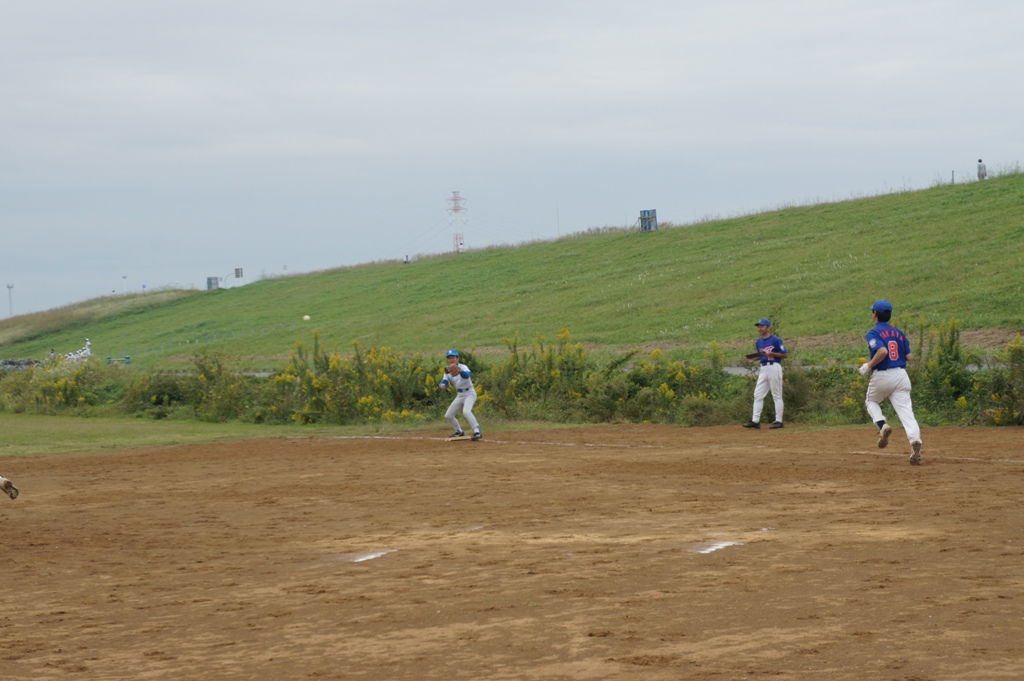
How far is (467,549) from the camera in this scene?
11.5m

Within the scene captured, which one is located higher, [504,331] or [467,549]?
[504,331]

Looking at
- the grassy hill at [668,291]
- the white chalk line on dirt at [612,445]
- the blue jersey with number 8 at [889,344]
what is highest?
the grassy hill at [668,291]

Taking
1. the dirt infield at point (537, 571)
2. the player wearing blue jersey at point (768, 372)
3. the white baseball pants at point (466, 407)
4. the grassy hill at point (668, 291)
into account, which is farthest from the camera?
the grassy hill at point (668, 291)

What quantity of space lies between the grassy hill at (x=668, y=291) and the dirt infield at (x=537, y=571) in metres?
12.2

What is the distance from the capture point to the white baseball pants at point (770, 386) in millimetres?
23859

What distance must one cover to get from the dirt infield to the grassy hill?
12.2 m

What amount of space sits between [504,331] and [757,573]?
3678 centimetres

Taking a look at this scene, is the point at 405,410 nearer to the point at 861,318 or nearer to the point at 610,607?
the point at 861,318

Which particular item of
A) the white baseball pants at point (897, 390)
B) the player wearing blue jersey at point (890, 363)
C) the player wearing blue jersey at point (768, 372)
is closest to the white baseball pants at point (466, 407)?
the player wearing blue jersey at point (768, 372)

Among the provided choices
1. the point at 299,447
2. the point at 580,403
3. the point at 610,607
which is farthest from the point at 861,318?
the point at 610,607

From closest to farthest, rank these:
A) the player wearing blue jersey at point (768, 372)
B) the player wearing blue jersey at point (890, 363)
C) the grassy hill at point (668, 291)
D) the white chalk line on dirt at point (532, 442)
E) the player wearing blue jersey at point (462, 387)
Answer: the player wearing blue jersey at point (890, 363) < the white chalk line on dirt at point (532, 442) < the player wearing blue jersey at point (462, 387) < the player wearing blue jersey at point (768, 372) < the grassy hill at point (668, 291)

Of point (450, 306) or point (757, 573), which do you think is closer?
point (757, 573)

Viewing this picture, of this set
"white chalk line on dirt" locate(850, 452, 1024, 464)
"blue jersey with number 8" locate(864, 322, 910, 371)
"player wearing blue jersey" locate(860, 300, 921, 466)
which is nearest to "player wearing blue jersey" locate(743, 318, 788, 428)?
"white chalk line on dirt" locate(850, 452, 1024, 464)

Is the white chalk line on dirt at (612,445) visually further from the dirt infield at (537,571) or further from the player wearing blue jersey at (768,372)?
the player wearing blue jersey at (768,372)
